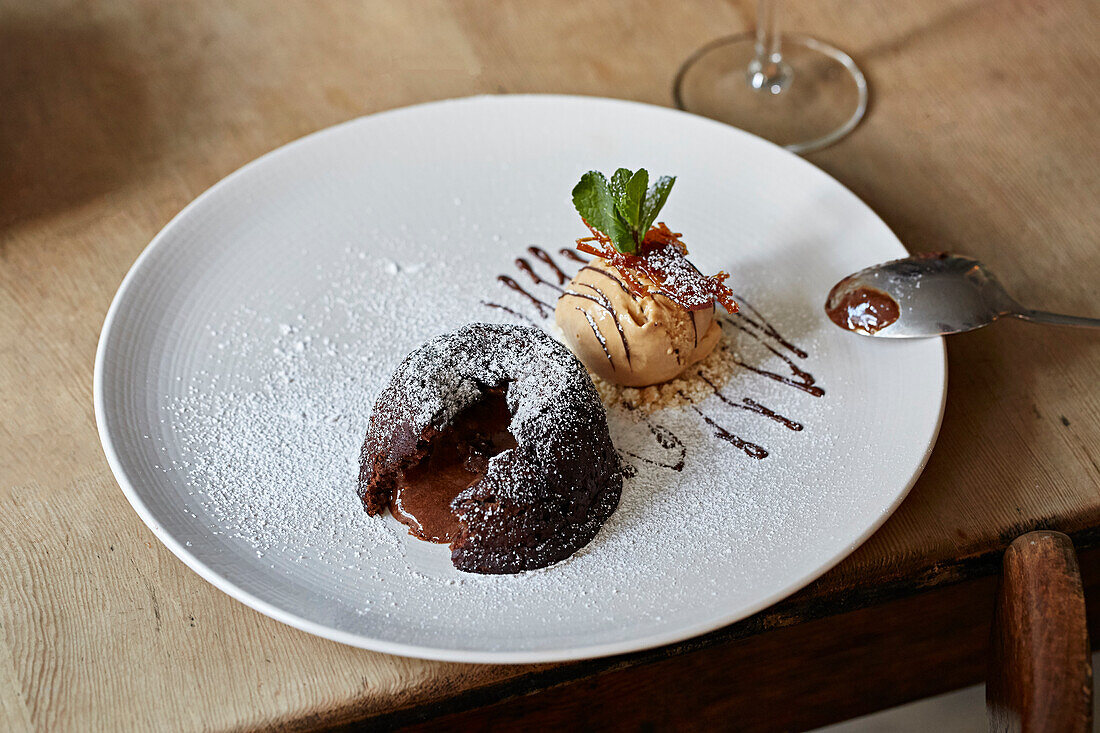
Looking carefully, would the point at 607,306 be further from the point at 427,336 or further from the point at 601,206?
the point at 427,336

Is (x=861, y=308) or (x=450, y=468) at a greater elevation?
(x=861, y=308)

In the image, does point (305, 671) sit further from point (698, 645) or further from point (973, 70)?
point (973, 70)

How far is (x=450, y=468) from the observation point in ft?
4.00

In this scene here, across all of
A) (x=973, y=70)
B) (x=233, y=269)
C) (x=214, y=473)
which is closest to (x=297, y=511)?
(x=214, y=473)

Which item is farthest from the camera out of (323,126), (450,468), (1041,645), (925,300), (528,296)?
(323,126)

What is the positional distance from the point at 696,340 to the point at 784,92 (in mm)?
705

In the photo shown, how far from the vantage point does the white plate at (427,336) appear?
3.47ft

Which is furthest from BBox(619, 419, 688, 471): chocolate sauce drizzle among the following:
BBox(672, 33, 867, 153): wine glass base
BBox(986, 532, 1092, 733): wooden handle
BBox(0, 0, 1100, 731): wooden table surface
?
BBox(672, 33, 867, 153): wine glass base

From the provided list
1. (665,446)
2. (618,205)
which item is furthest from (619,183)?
(665,446)

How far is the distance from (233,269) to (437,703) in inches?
30.1

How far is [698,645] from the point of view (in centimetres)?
108

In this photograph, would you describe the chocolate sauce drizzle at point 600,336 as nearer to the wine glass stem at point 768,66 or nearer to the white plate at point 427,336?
the white plate at point 427,336

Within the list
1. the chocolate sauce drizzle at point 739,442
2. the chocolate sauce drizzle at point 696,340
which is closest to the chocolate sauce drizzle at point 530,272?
the chocolate sauce drizzle at point 696,340

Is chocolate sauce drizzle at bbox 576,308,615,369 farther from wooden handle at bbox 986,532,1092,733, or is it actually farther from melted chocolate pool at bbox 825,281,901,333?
wooden handle at bbox 986,532,1092,733
